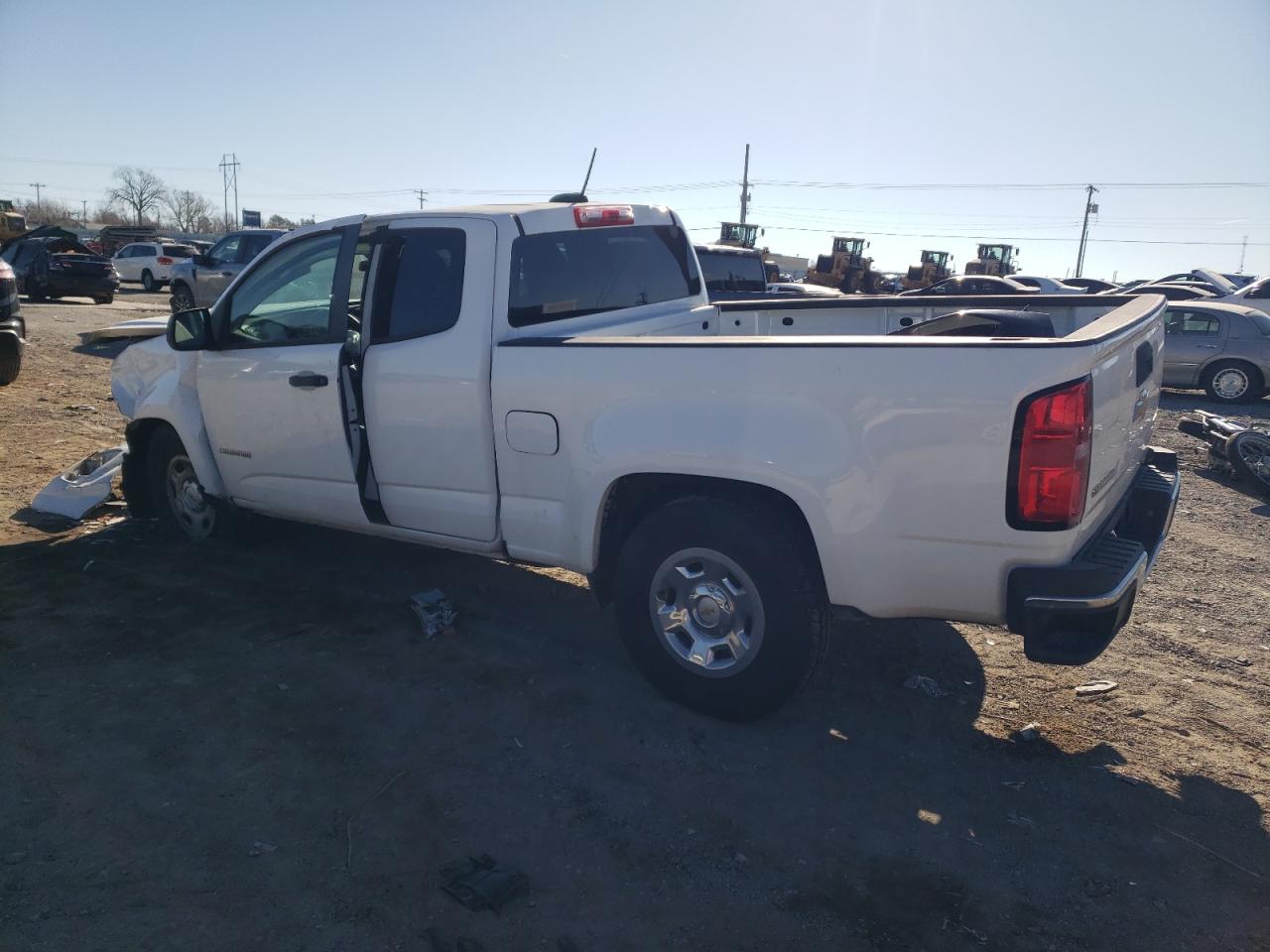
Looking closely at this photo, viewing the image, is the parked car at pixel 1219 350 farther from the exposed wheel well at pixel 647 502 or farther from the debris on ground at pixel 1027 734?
the exposed wheel well at pixel 647 502

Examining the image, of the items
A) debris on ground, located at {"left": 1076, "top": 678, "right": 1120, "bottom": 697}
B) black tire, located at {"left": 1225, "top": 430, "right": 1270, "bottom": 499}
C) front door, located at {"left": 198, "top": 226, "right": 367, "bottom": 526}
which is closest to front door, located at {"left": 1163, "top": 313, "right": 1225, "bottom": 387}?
black tire, located at {"left": 1225, "top": 430, "right": 1270, "bottom": 499}

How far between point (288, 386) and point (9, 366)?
7538mm

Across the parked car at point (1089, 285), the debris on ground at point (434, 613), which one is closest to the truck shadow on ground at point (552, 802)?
the debris on ground at point (434, 613)

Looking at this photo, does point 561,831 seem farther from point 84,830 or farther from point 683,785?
point 84,830

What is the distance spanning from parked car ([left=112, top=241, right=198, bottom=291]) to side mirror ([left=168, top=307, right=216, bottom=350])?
2922 centimetres

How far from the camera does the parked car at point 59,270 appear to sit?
21.2 m

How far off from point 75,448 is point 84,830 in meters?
6.28

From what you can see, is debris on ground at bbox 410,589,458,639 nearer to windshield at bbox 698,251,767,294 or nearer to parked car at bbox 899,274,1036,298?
windshield at bbox 698,251,767,294

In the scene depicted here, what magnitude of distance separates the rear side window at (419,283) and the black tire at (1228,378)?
512 inches

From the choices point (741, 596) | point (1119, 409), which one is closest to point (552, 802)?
point (741, 596)

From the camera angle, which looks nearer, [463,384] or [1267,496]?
[463,384]

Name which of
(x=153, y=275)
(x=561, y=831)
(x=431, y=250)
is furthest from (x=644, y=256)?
(x=153, y=275)

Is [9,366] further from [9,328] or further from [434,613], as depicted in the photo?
[434,613]

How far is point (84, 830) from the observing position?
9.61 feet
